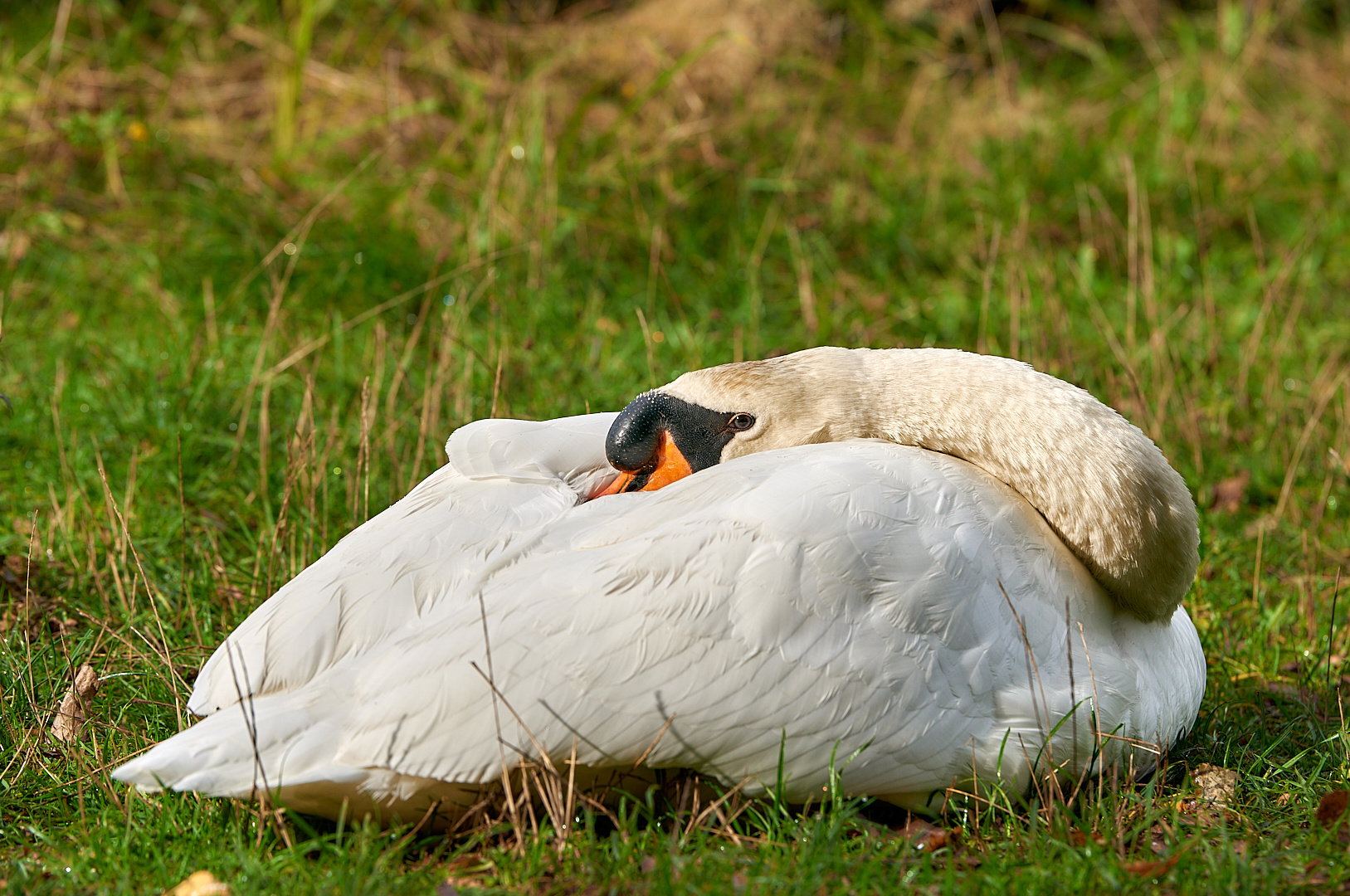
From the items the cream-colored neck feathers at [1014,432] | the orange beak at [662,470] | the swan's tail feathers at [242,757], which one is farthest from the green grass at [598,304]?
the orange beak at [662,470]

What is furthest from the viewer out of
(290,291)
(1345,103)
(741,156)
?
(1345,103)

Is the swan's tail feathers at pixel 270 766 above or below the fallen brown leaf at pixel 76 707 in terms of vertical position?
above

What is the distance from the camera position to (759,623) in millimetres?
2418

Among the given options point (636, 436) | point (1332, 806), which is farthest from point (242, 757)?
point (1332, 806)

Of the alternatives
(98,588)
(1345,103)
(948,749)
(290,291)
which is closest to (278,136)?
(290,291)

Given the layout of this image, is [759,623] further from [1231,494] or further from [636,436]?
[1231,494]

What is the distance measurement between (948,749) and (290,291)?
3.81 metres

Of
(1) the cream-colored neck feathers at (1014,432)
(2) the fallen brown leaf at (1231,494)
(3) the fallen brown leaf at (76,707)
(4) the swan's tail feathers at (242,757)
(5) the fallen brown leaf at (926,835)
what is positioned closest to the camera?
(4) the swan's tail feathers at (242,757)

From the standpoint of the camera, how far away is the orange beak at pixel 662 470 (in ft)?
10.0

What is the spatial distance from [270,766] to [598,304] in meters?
3.40

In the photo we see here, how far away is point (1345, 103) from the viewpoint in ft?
24.2

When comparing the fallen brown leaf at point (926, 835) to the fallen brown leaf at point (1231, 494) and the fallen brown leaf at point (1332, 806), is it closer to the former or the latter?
the fallen brown leaf at point (1332, 806)

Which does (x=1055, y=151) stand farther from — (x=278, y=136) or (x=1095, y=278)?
(x=278, y=136)

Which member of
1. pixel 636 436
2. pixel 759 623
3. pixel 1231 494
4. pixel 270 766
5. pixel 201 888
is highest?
pixel 636 436
